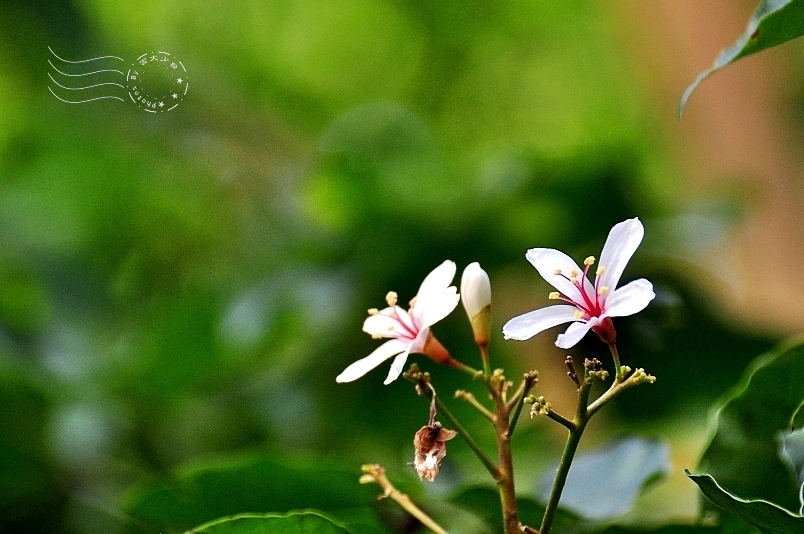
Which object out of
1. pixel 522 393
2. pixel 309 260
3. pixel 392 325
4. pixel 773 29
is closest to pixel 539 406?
pixel 522 393

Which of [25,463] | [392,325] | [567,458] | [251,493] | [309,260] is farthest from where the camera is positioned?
[309,260]

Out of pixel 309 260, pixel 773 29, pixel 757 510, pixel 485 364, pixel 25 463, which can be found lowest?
pixel 757 510

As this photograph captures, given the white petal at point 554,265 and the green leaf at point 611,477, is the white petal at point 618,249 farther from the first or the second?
the green leaf at point 611,477

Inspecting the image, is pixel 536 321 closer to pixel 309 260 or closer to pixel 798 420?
pixel 798 420

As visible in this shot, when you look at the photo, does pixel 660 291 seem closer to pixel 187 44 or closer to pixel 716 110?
pixel 716 110

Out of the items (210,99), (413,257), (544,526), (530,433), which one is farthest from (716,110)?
(544,526)

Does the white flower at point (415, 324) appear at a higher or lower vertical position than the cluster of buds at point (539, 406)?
higher

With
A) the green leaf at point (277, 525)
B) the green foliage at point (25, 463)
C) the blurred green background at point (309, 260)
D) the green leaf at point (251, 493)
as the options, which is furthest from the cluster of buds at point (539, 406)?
the green foliage at point (25, 463)
